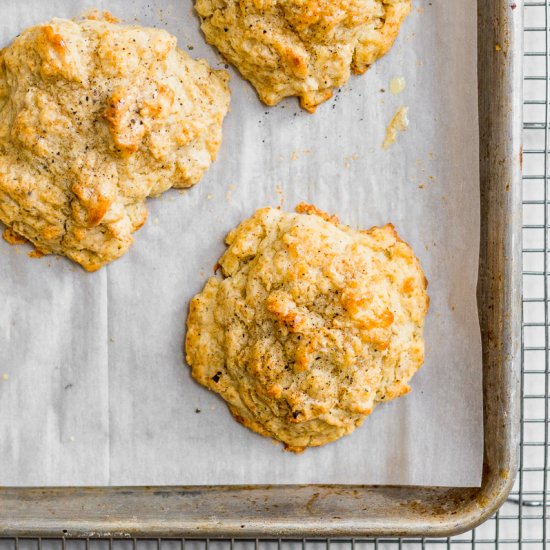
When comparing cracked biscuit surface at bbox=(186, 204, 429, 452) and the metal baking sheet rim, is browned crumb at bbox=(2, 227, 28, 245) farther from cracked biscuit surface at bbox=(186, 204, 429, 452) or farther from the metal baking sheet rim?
the metal baking sheet rim

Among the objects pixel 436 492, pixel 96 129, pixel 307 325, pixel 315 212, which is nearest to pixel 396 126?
pixel 315 212

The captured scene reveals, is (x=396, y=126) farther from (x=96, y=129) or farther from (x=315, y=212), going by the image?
(x=96, y=129)

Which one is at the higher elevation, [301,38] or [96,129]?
[301,38]

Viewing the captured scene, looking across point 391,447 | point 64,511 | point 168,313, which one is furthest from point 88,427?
point 391,447

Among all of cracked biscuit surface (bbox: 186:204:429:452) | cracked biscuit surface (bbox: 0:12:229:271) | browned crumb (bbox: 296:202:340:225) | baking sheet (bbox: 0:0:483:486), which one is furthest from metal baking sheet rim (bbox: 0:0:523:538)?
cracked biscuit surface (bbox: 0:12:229:271)

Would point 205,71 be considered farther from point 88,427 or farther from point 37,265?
point 88,427

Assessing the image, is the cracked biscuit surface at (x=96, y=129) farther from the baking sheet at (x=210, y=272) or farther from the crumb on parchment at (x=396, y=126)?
the crumb on parchment at (x=396, y=126)

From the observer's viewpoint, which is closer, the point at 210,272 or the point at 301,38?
the point at 301,38
